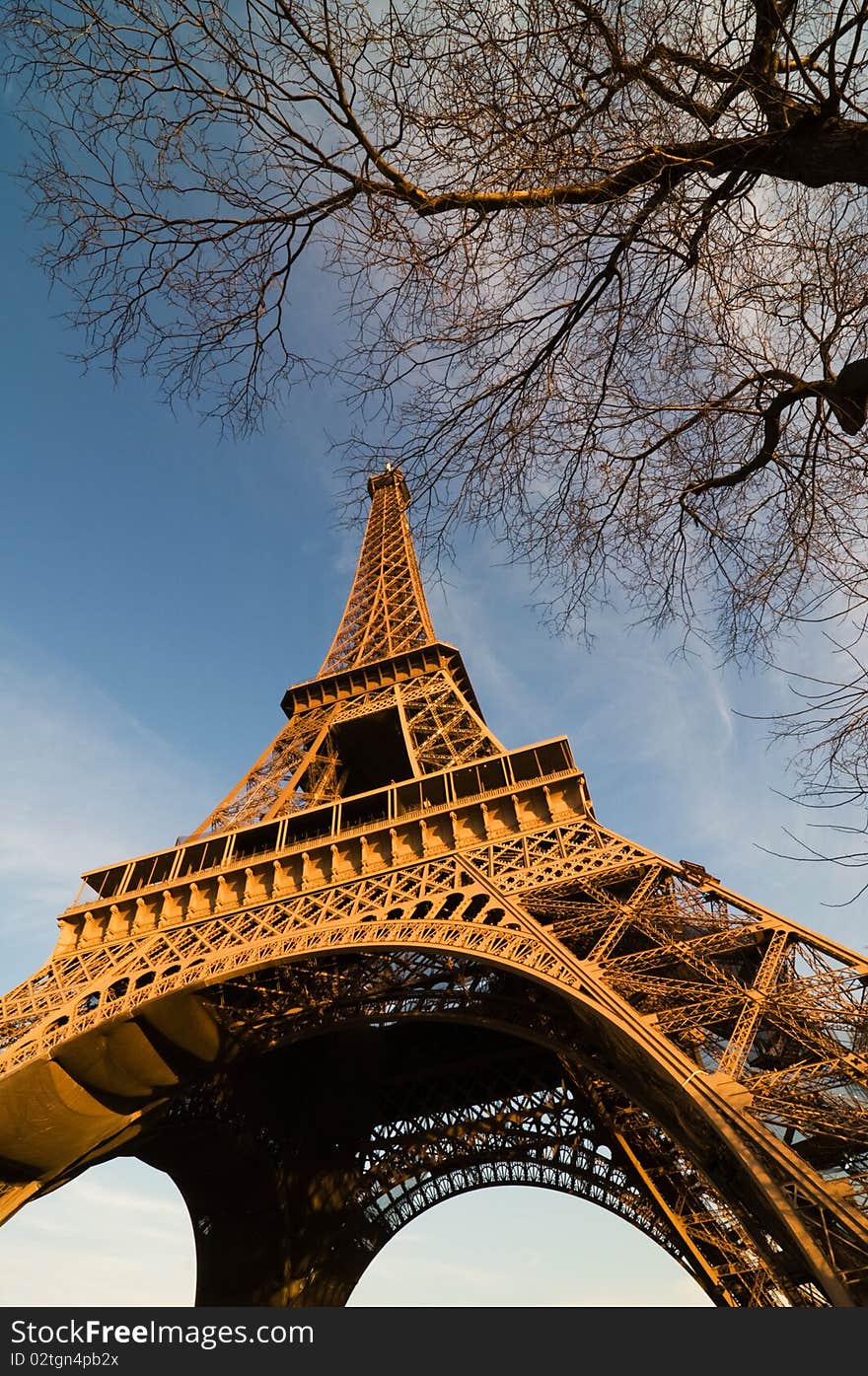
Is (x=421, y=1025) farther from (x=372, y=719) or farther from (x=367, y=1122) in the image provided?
(x=372, y=719)

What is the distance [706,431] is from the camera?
536cm

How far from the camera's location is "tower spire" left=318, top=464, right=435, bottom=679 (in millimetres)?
27839

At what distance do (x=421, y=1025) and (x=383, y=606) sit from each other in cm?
1528

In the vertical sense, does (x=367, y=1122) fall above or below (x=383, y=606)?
below

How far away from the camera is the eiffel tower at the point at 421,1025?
8656mm

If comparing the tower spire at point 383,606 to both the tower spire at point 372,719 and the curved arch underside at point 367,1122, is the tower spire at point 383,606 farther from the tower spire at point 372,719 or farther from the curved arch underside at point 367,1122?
the curved arch underside at point 367,1122

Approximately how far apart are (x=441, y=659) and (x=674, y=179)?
822 inches

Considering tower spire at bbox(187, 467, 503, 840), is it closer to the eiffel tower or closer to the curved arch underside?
the eiffel tower

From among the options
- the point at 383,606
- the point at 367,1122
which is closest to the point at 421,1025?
the point at 367,1122

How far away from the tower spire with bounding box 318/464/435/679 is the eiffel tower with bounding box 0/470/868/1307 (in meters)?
0.30

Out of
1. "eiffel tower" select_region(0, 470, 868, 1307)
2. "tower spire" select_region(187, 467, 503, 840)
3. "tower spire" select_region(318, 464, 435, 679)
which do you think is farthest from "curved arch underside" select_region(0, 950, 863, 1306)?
"tower spire" select_region(318, 464, 435, 679)

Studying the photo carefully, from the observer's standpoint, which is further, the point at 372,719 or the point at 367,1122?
the point at 372,719

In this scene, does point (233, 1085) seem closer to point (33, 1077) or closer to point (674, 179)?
point (33, 1077)

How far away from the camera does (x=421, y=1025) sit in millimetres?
22562
